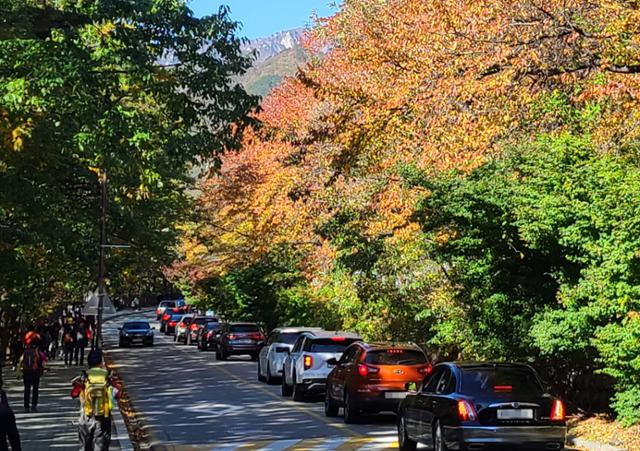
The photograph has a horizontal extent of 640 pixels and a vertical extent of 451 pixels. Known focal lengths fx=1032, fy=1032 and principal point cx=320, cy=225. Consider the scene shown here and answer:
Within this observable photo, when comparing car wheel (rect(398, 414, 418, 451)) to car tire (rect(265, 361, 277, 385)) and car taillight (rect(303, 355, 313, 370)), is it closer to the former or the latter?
car taillight (rect(303, 355, 313, 370))

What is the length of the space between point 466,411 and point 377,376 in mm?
6169

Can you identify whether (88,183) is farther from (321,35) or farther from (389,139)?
(389,139)

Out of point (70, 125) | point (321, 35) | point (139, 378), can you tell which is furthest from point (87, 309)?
point (70, 125)

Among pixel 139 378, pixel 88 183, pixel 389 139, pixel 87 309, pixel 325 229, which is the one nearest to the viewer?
pixel 389 139

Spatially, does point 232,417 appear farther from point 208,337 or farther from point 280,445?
point 208,337

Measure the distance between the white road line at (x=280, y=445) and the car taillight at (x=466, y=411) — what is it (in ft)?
11.6

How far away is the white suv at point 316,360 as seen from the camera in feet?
83.3

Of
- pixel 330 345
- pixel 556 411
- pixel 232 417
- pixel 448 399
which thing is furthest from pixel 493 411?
pixel 330 345

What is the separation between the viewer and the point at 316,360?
2547 centimetres

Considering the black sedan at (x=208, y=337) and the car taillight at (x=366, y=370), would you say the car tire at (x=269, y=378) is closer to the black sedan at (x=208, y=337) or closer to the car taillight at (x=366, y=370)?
the car taillight at (x=366, y=370)

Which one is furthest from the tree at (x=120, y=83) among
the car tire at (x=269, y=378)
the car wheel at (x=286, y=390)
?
the car tire at (x=269, y=378)

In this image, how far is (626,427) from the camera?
16047mm

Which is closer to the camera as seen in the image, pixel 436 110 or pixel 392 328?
pixel 436 110

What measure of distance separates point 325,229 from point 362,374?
10159 mm
